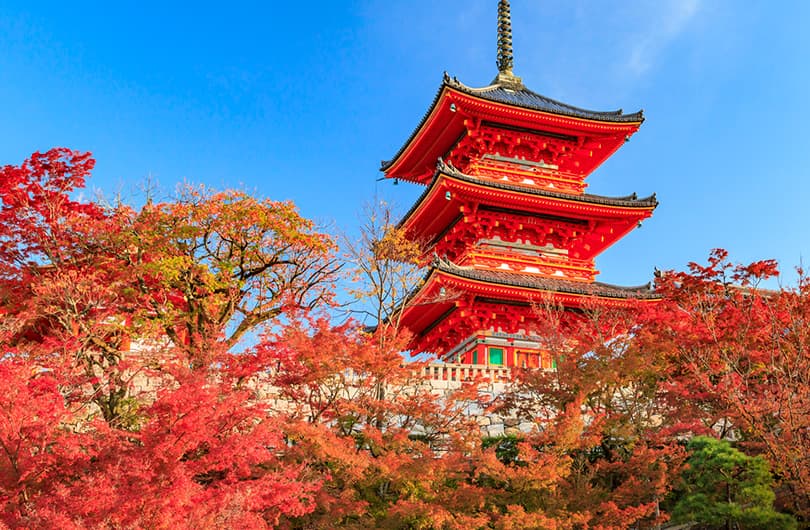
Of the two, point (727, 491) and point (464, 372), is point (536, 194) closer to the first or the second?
point (464, 372)

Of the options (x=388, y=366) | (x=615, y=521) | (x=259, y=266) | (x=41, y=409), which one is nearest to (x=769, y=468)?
(x=615, y=521)

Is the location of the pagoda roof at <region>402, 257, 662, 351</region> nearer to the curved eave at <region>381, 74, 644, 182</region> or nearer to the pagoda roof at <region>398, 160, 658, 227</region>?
the pagoda roof at <region>398, 160, 658, 227</region>

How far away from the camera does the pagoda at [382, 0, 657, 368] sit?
2241 cm

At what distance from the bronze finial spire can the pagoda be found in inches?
58.3

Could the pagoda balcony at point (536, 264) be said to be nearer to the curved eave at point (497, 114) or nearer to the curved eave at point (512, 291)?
the curved eave at point (512, 291)

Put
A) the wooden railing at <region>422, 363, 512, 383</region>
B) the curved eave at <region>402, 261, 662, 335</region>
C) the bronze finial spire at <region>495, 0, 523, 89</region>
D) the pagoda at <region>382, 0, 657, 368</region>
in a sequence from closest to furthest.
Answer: the wooden railing at <region>422, 363, 512, 383</region>
the curved eave at <region>402, 261, 662, 335</region>
the pagoda at <region>382, 0, 657, 368</region>
the bronze finial spire at <region>495, 0, 523, 89</region>

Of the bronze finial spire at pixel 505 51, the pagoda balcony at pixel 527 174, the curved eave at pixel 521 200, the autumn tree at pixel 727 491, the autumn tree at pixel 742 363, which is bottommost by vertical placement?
the autumn tree at pixel 727 491

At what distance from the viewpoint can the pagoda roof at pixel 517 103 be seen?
2553 cm

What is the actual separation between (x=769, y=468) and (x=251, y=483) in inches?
324

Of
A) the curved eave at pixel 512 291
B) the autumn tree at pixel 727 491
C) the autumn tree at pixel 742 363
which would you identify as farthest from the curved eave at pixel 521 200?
the autumn tree at pixel 727 491

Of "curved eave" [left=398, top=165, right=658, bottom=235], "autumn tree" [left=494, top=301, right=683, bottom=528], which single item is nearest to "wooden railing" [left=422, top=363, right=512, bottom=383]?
"autumn tree" [left=494, top=301, right=683, bottom=528]

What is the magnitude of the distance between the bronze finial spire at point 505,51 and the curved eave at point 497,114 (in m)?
1.46

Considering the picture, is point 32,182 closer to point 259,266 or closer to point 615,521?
point 259,266

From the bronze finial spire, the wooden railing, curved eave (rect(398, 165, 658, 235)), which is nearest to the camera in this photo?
the wooden railing
